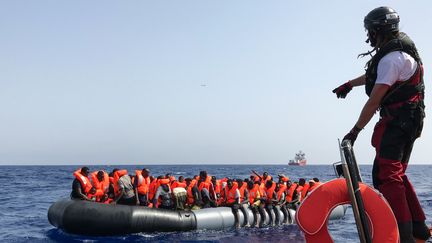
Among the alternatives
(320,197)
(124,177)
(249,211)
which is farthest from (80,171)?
(320,197)

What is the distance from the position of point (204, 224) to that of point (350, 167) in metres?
13.5

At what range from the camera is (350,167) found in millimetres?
2980

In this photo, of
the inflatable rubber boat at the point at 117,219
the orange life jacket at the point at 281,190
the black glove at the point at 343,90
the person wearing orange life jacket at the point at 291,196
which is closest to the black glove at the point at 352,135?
the black glove at the point at 343,90

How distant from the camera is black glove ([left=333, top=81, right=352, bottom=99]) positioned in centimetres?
381

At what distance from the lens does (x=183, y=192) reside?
16.6 metres

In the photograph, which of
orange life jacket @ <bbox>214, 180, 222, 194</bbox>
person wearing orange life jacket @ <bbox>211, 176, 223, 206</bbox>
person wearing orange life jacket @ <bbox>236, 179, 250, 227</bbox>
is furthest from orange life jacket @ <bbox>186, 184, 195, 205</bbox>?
person wearing orange life jacket @ <bbox>236, 179, 250, 227</bbox>

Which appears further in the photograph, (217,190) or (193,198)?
(217,190)

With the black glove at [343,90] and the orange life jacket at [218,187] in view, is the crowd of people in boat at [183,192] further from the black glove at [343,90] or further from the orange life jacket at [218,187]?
the black glove at [343,90]

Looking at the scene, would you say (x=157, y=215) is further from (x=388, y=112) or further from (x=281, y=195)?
(x=388, y=112)

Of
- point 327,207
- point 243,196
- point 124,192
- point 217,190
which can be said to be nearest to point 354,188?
point 327,207

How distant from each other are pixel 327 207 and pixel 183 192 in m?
13.8

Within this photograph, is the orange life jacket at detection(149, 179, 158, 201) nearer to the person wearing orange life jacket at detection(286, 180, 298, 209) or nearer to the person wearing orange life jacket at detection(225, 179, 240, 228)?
the person wearing orange life jacket at detection(225, 179, 240, 228)

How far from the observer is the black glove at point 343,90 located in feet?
12.5

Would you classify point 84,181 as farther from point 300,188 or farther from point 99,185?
point 300,188
